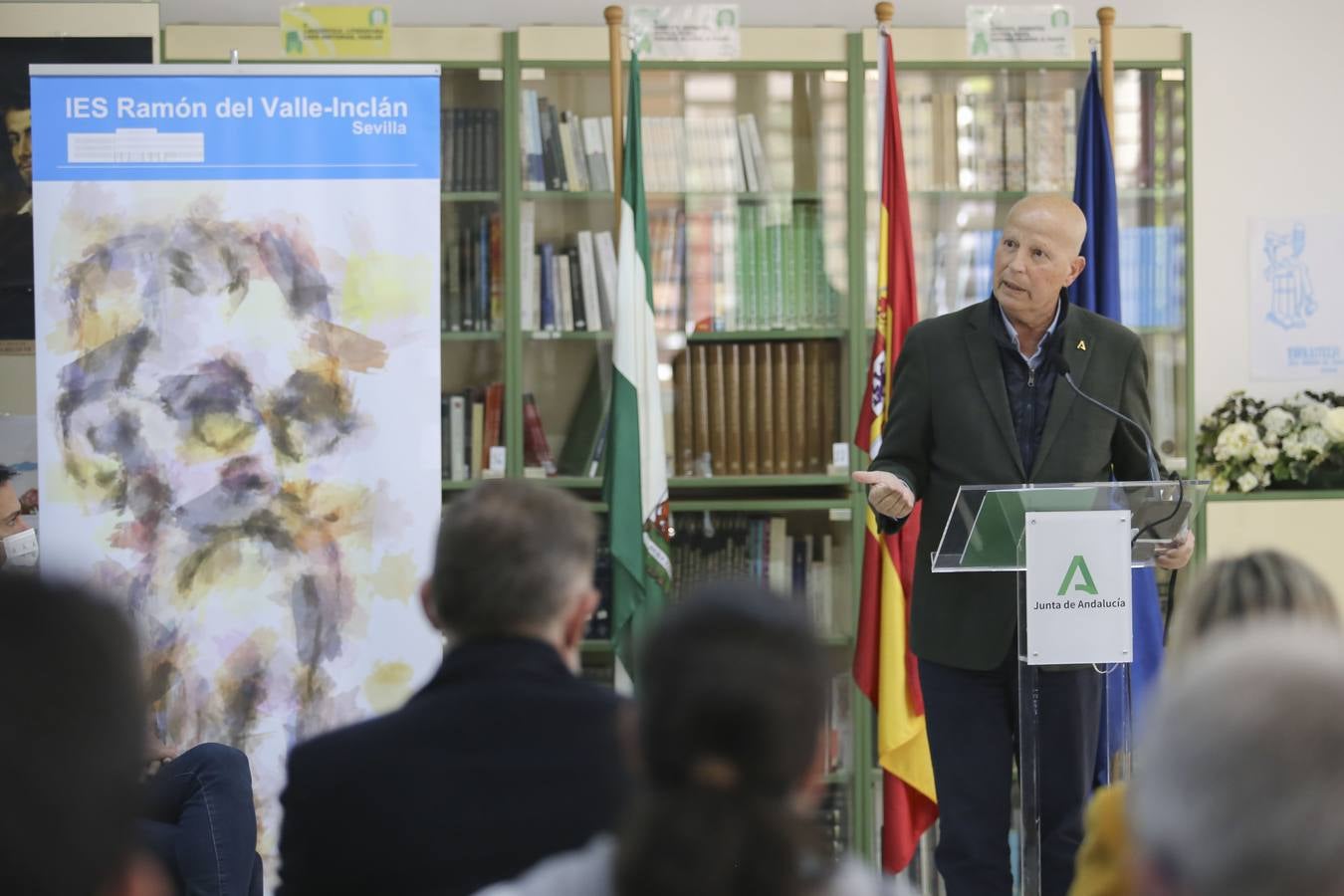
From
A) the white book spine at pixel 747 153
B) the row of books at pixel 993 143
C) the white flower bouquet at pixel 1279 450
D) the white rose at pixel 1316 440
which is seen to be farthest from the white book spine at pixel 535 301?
the white rose at pixel 1316 440

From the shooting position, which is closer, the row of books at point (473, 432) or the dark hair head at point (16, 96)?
the dark hair head at point (16, 96)

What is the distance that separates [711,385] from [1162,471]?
1631 millimetres

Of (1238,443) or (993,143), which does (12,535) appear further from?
(1238,443)

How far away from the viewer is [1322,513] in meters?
4.37

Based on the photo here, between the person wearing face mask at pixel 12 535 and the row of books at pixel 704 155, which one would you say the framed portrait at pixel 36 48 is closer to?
the person wearing face mask at pixel 12 535

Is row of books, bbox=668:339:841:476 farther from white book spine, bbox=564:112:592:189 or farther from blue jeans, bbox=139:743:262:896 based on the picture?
blue jeans, bbox=139:743:262:896

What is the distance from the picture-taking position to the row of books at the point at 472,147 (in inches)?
170

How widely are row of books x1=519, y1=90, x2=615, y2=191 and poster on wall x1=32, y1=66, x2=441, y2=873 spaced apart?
1.17 meters

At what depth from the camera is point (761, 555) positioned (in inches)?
175

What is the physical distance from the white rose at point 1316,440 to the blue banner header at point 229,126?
274cm

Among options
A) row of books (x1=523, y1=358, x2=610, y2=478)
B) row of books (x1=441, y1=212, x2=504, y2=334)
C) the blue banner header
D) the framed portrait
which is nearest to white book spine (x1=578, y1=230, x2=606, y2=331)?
row of books (x1=523, y1=358, x2=610, y2=478)

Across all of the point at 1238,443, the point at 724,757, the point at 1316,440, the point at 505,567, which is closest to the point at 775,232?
the point at 1238,443

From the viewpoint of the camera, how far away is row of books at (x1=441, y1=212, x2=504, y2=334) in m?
4.32

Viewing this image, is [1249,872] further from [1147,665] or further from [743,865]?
[1147,665]
